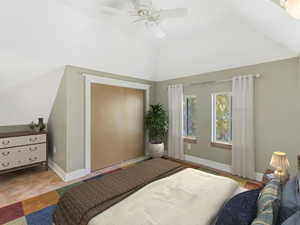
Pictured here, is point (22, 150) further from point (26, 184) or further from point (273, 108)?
point (273, 108)

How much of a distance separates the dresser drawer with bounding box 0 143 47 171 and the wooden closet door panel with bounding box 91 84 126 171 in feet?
3.44

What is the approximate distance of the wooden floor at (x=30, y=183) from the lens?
88.7 inches

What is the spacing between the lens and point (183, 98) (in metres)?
3.76

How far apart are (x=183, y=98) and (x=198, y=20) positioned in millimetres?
1700

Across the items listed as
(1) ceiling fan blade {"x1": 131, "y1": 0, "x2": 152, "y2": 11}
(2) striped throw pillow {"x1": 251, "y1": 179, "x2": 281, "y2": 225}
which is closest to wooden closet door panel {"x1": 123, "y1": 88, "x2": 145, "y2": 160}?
(1) ceiling fan blade {"x1": 131, "y1": 0, "x2": 152, "y2": 11}

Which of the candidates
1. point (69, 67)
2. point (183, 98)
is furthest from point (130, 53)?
point (183, 98)

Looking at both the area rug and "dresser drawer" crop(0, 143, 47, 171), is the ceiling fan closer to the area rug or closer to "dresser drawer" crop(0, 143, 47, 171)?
the area rug

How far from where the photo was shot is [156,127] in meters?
3.77

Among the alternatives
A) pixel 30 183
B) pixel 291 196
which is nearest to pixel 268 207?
pixel 291 196

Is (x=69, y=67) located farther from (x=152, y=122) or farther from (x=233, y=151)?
(x=233, y=151)

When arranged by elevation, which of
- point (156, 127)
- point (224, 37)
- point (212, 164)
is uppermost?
point (224, 37)

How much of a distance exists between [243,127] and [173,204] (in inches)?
90.6

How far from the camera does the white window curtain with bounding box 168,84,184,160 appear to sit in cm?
371

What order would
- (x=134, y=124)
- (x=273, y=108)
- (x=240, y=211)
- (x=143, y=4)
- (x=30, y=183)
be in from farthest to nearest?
1. (x=134, y=124)
2. (x=30, y=183)
3. (x=273, y=108)
4. (x=143, y=4)
5. (x=240, y=211)
